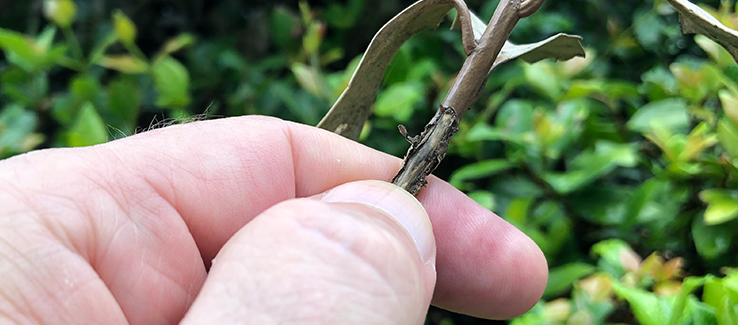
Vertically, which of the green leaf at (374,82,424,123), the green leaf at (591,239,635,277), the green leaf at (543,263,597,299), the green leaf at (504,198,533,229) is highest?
the green leaf at (374,82,424,123)

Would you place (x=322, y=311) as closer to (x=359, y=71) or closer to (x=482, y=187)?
(x=359, y=71)

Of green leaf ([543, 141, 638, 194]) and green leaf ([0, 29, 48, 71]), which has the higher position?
green leaf ([0, 29, 48, 71])

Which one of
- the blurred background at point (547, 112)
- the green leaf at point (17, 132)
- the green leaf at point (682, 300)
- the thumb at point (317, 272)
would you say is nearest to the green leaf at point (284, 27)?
the blurred background at point (547, 112)

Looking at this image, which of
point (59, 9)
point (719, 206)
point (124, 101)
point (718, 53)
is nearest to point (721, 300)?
point (719, 206)

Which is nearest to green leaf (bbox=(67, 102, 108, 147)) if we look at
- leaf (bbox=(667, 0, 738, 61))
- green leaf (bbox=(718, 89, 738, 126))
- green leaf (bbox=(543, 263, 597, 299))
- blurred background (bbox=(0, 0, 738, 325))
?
blurred background (bbox=(0, 0, 738, 325))

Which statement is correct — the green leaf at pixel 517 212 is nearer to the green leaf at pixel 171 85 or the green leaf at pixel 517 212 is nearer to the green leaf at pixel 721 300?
the green leaf at pixel 721 300

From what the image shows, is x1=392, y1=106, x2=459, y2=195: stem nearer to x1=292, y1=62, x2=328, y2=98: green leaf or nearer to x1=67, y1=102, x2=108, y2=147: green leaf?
x1=292, y1=62, x2=328, y2=98: green leaf

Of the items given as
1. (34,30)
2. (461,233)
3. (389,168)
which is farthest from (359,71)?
(34,30)
